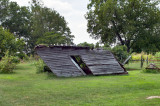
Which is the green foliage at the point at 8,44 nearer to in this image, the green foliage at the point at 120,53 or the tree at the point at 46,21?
the green foliage at the point at 120,53

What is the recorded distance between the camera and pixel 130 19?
33.2 m

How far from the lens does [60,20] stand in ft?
157

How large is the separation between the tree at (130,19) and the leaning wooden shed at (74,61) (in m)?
16.2

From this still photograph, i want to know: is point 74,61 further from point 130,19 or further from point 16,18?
point 16,18

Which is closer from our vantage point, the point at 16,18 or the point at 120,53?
the point at 120,53

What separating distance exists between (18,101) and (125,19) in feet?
95.9

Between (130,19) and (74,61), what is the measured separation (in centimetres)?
2087

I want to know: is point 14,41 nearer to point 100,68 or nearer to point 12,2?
point 100,68

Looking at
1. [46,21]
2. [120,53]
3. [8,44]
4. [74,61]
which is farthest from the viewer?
[46,21]

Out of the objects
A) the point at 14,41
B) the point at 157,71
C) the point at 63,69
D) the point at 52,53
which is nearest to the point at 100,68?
the point at 63,69

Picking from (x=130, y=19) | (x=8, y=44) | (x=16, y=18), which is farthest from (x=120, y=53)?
(x=16, y=18)

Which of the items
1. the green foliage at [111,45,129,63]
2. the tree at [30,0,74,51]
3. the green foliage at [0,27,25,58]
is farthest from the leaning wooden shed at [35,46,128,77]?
the tree at [30,0,74,51]

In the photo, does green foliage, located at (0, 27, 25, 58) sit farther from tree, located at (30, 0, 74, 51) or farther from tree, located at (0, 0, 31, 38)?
tree, located at (0, 0, 31, 38)

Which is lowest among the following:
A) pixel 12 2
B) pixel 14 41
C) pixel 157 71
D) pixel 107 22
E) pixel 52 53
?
pixel 157 71
